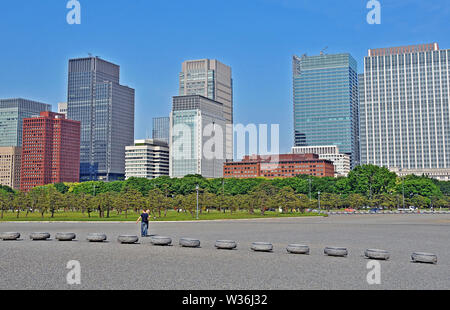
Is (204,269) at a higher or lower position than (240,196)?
lower

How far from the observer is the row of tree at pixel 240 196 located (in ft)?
245

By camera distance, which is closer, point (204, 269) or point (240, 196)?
point (204, 269)

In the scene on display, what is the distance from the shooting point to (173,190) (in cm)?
16762

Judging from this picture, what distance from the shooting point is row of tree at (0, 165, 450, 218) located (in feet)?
245

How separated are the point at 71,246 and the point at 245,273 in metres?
13.9

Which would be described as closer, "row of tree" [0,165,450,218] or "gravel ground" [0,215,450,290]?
"gravel ground" [0,215,450,290]

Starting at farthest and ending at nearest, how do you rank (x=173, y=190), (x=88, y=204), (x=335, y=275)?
(x=173, y=190)
(x=88, y=204)
(x=335, y=275)

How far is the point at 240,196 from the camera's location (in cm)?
9581

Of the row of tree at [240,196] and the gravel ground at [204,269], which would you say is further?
the row of tree at [240,196]

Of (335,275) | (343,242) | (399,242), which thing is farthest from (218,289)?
(399,242)
